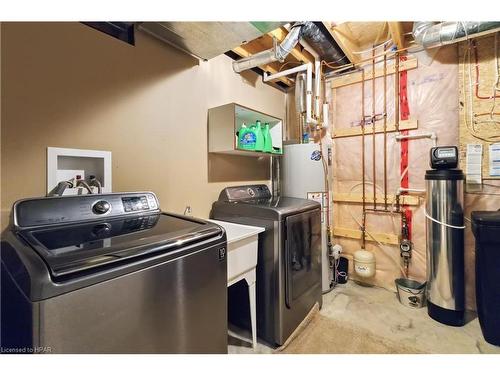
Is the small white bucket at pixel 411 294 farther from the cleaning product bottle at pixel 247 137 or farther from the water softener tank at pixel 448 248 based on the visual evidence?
the cleaning product bottle at pixel 247 137

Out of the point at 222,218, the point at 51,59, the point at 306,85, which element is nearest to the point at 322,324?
the point at 222,218

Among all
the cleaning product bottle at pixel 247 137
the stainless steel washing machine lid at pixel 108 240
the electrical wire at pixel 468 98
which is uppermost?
the electrical wire at pixel 468 98

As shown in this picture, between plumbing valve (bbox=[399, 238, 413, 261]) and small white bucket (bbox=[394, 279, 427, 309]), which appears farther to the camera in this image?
plumbing valve (bbox=[399, 238, 413, 261])

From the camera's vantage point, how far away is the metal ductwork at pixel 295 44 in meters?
1.82

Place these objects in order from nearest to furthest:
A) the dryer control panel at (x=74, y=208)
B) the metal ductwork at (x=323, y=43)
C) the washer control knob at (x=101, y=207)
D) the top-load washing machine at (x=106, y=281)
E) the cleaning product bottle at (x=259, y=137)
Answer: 1. the top-load washing machine at (x=106, y=281)
2. the dryer control panel at (x=74, y=208)
3. the washer control knob at (x=101, y=207)
4. the metal ductwork at (x=323, y=43)
5. the cleaning product bottle at (x=259, y=137)

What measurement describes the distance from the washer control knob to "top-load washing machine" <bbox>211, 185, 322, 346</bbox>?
0.86m

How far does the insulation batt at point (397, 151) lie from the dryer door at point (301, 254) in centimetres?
89

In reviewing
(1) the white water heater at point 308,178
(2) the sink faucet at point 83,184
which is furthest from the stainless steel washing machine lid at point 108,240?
(1) the white water heater at point 308,178

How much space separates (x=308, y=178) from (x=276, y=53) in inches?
45.1

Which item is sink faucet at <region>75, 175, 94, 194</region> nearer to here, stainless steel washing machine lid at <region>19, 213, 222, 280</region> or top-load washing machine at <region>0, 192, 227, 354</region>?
top-load washing machine at <region>0, 192, 227, 354</region>

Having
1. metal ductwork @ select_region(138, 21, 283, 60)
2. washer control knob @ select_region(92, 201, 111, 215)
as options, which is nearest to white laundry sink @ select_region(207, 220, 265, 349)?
washer control knob @ select_region(92, 201, 111, 215)

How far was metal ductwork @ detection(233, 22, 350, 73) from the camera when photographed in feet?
5.97

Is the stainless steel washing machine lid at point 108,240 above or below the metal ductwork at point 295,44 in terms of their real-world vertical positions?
below

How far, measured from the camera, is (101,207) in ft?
3.87
